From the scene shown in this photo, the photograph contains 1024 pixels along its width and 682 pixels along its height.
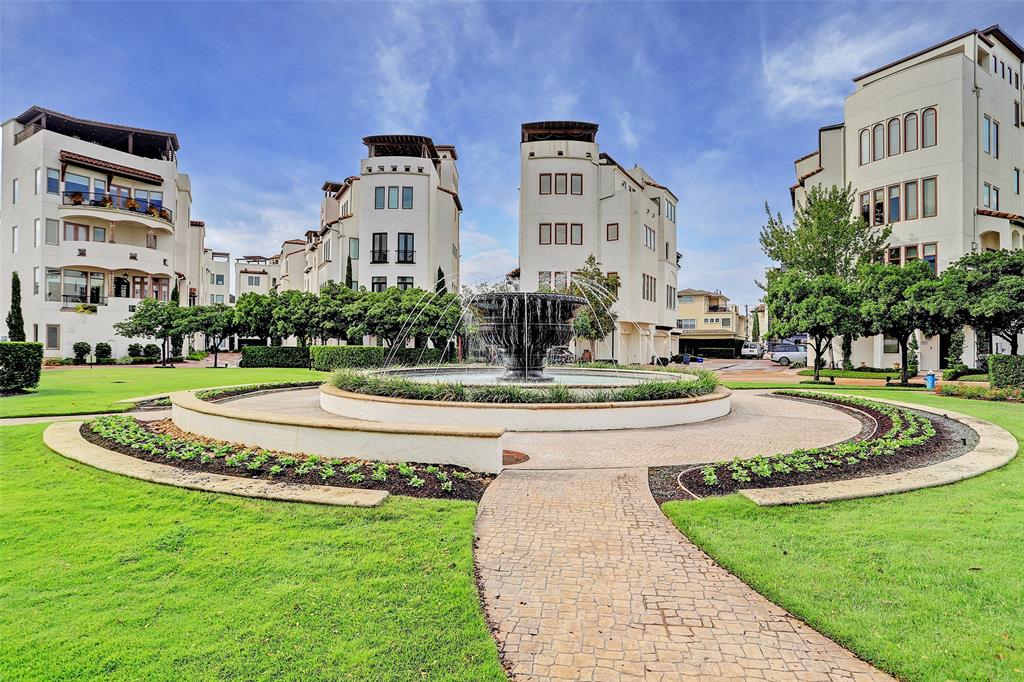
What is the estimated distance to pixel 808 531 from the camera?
5.05m

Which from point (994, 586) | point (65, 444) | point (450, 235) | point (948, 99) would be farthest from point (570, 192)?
point (994, 586)

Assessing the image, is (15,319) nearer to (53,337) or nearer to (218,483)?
(53,337)

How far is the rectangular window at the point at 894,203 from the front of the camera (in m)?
35.0

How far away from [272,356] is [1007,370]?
37.7 meters

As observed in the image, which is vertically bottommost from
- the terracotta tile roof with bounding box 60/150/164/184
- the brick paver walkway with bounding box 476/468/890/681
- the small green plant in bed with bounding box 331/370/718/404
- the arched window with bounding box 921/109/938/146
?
the brick paver walkway with bounding box 476/468/890/681

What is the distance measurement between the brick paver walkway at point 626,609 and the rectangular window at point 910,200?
3854 centimetres

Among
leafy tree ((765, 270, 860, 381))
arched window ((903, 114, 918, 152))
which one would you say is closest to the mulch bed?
leafy tree ((765, 270, 860, 381))

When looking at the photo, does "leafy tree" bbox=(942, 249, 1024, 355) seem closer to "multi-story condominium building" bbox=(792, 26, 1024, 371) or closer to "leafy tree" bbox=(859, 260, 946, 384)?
"leafy tree" bbox=(859, 260, 946, 384)

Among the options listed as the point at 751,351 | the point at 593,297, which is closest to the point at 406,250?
the point at 593,297

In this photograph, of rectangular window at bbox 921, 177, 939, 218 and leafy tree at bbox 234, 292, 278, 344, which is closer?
rectangular window at bbox 921, 177, 939, 218

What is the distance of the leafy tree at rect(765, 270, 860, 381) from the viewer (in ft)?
85.0

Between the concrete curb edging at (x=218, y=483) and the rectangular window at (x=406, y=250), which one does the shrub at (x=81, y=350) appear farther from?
the concrete curb edging at (x=218, y=483)

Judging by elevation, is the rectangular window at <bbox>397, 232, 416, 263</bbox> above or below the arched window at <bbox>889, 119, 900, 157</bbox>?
below

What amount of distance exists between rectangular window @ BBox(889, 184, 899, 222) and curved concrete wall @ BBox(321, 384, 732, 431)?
32.5 metres
